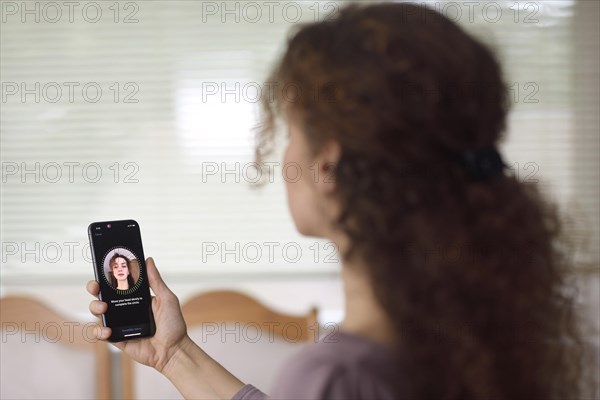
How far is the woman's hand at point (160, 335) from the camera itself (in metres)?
1.22

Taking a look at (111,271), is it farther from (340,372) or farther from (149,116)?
(149,116)

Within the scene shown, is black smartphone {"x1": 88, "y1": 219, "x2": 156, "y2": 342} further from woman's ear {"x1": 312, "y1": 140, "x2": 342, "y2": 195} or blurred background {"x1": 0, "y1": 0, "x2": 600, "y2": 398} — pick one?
blurred background {"x1": 0, "y1": 0, "x2": 600, "y2": 398}

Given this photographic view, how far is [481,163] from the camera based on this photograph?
723mm

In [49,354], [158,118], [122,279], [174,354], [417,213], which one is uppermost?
[158,118]

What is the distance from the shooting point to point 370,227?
2.42 ft

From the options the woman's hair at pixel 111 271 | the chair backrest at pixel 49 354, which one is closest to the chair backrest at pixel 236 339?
the chair backrest at pixel 49 354

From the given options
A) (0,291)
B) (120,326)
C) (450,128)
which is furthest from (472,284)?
(0,291)

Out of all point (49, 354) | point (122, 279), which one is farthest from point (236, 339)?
point (122, 279)

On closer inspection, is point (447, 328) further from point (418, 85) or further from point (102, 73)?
point (102, 73)

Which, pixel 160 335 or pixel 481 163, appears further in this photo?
pixel 160 335

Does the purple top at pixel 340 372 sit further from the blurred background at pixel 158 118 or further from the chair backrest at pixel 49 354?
the blurred background at pixel 158 118

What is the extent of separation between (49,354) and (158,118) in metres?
0.84

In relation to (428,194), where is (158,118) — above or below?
above

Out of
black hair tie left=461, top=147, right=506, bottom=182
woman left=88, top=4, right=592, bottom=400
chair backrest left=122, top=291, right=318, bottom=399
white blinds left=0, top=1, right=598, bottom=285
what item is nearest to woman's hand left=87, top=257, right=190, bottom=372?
woman left=88, top=4, right=592, bottom=400
